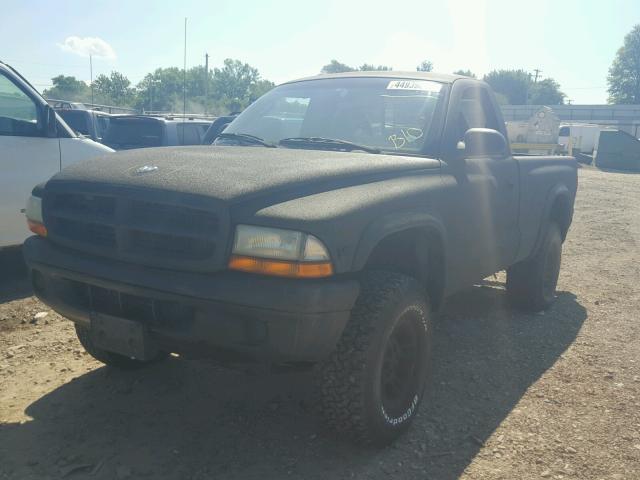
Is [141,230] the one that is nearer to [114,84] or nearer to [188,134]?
[188,134]

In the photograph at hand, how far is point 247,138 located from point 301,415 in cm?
177

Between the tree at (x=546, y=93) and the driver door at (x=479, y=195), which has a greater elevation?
the tree at (x=546, y=93)

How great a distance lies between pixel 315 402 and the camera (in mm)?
2871

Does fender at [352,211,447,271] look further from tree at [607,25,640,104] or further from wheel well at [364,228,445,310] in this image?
tree at [607,25,640,104]

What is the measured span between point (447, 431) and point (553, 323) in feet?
7.77

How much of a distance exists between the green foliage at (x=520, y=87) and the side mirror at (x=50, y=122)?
106236mm

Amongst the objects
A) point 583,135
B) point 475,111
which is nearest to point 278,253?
point 475,111

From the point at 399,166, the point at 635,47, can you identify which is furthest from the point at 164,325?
the point at 635,47

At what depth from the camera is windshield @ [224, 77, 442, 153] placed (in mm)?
3785

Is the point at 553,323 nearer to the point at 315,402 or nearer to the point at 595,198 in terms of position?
the point at 315,402

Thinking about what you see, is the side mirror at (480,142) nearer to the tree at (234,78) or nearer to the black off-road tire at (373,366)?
the black off-road tire at (373,366)

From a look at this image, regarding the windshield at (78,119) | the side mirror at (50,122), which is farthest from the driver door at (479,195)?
the windshield at (78,119)

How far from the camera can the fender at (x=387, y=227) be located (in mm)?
2705

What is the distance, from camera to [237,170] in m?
2.88
